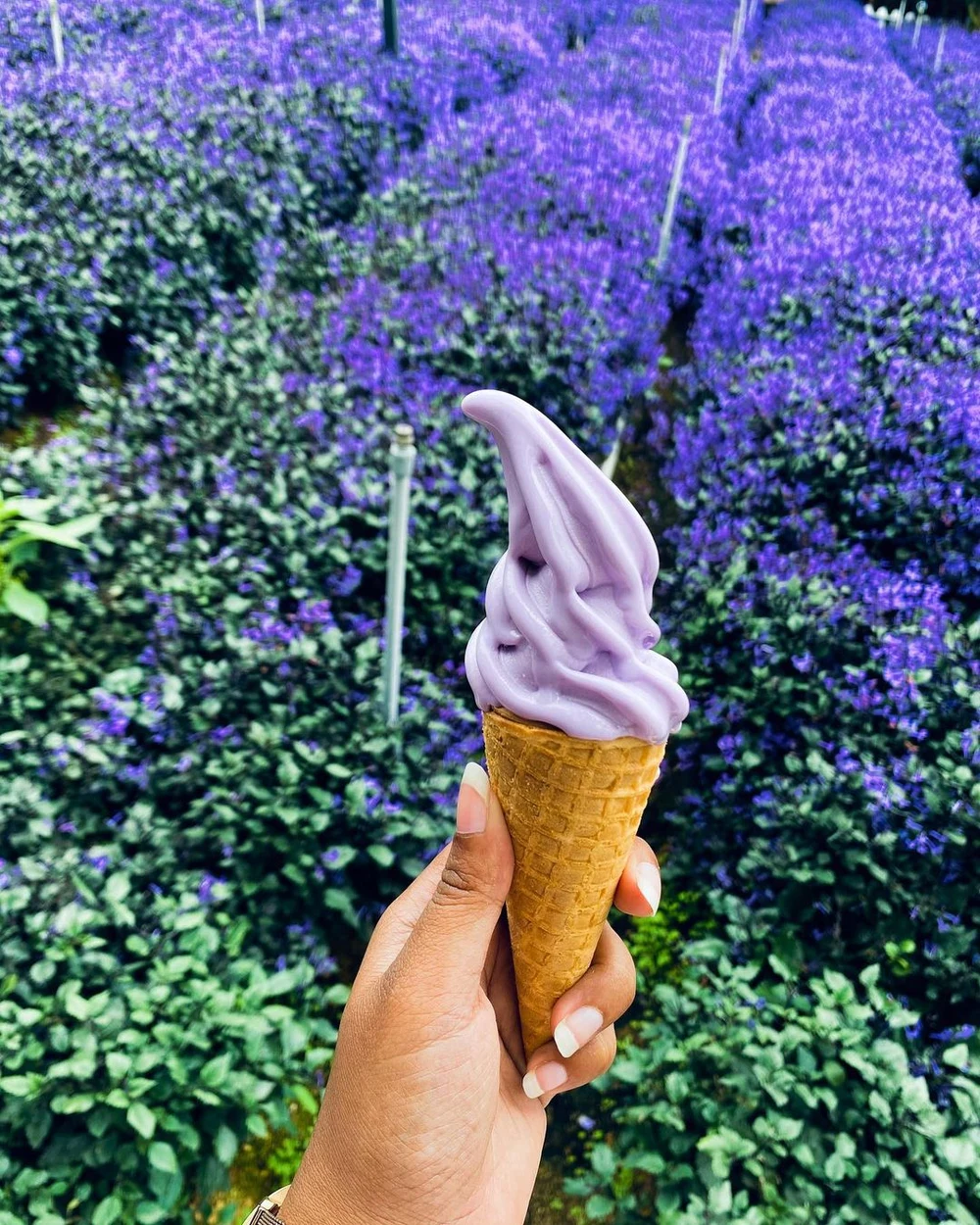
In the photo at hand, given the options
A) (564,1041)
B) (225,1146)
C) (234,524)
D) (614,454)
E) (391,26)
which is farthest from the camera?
(391,26)

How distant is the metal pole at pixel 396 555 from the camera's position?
2062 mm

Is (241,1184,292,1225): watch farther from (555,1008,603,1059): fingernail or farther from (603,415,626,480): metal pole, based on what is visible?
(603,415,626,480): metal pole

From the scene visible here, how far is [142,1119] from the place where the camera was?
1.65 meters

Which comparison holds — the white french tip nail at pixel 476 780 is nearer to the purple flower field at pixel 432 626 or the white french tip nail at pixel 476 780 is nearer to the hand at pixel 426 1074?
the hand at pixel 426 1074

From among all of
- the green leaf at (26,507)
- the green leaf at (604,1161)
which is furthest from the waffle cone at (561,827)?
the green leaf at (26,507)

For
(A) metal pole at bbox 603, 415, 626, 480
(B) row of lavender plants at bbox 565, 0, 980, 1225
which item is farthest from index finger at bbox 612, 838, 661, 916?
(A) metal pole at bbox 603, 415, 626, 480

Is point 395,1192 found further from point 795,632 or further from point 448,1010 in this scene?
point 795,632

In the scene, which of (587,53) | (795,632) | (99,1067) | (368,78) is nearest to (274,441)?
(795,632)

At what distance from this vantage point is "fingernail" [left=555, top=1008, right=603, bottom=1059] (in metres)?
1.53

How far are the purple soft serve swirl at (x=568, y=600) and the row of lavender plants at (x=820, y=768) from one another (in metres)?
1.25

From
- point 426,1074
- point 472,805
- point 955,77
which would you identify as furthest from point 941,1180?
point 955,77

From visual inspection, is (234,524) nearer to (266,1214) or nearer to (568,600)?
(568,600)

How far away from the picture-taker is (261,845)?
92.4 inches

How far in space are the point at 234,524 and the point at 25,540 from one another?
2.29ft
